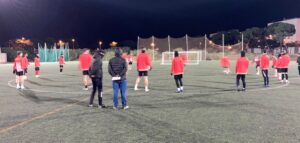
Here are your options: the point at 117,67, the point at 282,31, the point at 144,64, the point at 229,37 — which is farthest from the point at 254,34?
the point at 117,67

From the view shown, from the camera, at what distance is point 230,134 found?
22.7ft

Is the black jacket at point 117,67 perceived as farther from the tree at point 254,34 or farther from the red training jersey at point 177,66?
the tree at point 254,34

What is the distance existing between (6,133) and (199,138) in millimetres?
4613

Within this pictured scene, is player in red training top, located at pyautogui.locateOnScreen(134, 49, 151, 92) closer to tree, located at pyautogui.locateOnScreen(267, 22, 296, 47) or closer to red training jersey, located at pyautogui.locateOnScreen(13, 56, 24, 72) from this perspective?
red training jersey, located at pyautogui.locateOnScreen(13, 56, 24, 72)

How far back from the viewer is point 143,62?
1526 cm

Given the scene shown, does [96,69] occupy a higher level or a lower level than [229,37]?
lower

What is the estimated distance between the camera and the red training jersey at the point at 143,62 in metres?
15.2

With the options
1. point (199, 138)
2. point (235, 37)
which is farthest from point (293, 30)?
point (199, 138)

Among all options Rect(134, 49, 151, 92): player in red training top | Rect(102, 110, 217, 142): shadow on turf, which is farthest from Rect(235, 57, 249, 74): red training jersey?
Rect(102, 110, 217, 142): shadow on turf

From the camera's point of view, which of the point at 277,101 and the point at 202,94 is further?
the point at 202,94

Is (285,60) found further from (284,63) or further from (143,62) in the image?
(143,62)

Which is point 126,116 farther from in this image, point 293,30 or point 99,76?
point 293,30

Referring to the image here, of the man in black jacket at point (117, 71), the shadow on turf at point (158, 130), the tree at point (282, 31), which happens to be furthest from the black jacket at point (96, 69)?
the tree at point (282, 31)

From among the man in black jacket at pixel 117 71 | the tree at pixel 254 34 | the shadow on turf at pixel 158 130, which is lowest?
the shadow on turf at pixel 158 130
